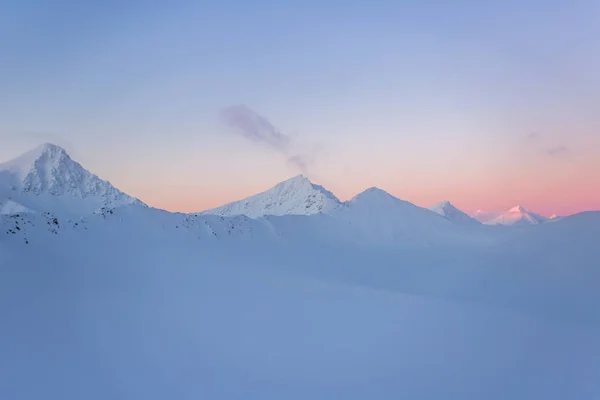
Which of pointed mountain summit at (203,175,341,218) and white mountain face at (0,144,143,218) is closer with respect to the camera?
white mountain face at (0,144,143,218)

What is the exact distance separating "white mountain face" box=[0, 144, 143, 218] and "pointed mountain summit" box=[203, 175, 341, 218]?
31179mm

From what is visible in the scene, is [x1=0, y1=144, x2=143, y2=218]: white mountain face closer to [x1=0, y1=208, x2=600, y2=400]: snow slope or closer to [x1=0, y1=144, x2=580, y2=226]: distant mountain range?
[x1=0, y1=144, x2=580, y2=226]: distant mountain range

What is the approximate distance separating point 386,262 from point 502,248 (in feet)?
41.2

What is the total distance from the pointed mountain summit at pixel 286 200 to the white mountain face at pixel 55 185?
1228 inches

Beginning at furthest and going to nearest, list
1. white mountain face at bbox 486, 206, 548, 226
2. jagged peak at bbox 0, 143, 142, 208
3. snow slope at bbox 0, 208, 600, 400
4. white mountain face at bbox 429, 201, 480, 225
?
1. white mountain face at bbox 486, 206, 548, 226
2. white mountain face at bbox 429, 201, 480, 225
3. jagged peak at bbox 0, 143, 142, 208
4. snow slope at bbox 0, 208, 600, 400

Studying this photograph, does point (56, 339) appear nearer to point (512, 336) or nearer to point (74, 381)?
point (74, 381)

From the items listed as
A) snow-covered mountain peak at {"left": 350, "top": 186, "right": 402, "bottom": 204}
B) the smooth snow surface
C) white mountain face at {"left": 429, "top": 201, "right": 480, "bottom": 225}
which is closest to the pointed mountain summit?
snow-covered mountain peak at {"left": 350, "top": 186, "right": 402, "bottom": 204}

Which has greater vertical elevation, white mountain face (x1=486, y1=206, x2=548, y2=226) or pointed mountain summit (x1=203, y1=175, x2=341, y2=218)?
white mountain face (x1=486, y1=206, x2=548, y2=226)

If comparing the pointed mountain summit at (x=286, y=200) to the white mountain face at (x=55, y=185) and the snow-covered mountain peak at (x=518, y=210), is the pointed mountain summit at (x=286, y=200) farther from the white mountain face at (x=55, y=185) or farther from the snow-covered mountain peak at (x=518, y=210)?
the snow-covered mountain peak at (x=518, y=210)

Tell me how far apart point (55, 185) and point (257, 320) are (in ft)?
336

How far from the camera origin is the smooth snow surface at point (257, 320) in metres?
11.0

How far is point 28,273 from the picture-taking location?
50.8ft

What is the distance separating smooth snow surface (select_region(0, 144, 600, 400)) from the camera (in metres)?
11.0

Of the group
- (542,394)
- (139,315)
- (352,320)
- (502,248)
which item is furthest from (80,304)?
(502,248)
